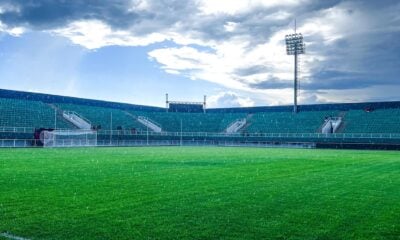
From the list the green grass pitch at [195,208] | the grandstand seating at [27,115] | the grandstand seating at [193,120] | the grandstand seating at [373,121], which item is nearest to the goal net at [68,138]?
the grandstand seating at [27,115]

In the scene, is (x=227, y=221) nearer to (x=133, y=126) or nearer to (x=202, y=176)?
(x=202, y=176)

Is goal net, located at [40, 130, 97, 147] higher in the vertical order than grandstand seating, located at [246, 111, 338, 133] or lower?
lower

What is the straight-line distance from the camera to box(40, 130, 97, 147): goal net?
181 feet

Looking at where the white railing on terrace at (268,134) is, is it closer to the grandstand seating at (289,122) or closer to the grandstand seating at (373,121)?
the grandstand seating at (289,122)

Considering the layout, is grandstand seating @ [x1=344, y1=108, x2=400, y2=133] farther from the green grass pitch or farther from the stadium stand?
the green grass pitch

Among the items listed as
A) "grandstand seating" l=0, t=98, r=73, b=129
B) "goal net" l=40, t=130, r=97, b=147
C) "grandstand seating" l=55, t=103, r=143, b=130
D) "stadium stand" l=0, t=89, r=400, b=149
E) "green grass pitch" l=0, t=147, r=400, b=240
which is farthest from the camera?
"grandstand seating" l=55, t=103, r=143, b=130

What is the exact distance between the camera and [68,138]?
57.6 metres

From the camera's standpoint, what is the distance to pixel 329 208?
35.9 feet

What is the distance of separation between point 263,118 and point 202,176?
227 ft

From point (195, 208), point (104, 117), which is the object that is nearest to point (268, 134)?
point (104, 117)

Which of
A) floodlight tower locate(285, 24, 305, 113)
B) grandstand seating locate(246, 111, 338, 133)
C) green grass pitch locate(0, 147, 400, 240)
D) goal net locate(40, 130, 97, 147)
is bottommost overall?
green grass pitch locate(0, 147, 400, 240)

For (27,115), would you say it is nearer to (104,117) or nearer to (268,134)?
(104,117)

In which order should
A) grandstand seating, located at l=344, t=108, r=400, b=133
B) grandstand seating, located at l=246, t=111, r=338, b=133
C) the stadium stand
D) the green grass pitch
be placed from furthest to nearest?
grandstand seating, located at l=246, t=111, r=338, b=133
grandstand seating, located at l=344, t=108, r=400, b=133
the stadium stand
the green grass pitch

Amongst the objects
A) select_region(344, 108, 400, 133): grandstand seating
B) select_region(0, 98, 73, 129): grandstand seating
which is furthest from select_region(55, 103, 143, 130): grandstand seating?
select_region(344, 108, 400, 133): grandstand seating
